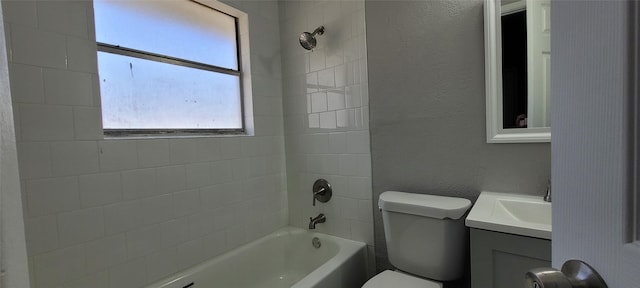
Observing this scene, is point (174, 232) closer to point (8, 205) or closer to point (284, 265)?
point (284, 265)

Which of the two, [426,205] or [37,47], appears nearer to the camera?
[37,47]

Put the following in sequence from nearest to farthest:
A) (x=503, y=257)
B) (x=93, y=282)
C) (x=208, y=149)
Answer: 1. (x=503, y=257)
2. (x=93, y=282)
3. (x=208, y=149)

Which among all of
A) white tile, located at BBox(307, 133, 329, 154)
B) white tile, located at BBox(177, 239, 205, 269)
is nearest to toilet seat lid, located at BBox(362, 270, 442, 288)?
white tile, located at BBox(307, 133, 329, 154)

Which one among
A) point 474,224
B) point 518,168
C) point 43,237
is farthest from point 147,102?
point 518,168

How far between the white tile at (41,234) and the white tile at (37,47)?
616 mm

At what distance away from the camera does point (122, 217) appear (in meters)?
1.30

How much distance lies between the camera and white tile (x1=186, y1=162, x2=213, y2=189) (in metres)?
1.57

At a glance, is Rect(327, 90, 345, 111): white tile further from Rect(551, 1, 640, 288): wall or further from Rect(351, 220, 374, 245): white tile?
Rect(551, 1, 640, 288): wall

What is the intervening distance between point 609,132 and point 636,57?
0.28ft

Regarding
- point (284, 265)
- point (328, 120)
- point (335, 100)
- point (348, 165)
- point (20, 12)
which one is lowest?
point (284, 265)

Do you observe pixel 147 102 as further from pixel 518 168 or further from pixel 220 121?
pixel 518 168

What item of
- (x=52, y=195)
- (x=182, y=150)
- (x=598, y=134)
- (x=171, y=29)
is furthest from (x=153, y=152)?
(x=598, y=134)

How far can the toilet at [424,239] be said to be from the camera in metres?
1.28

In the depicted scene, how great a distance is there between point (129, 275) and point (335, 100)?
58.3 inches
